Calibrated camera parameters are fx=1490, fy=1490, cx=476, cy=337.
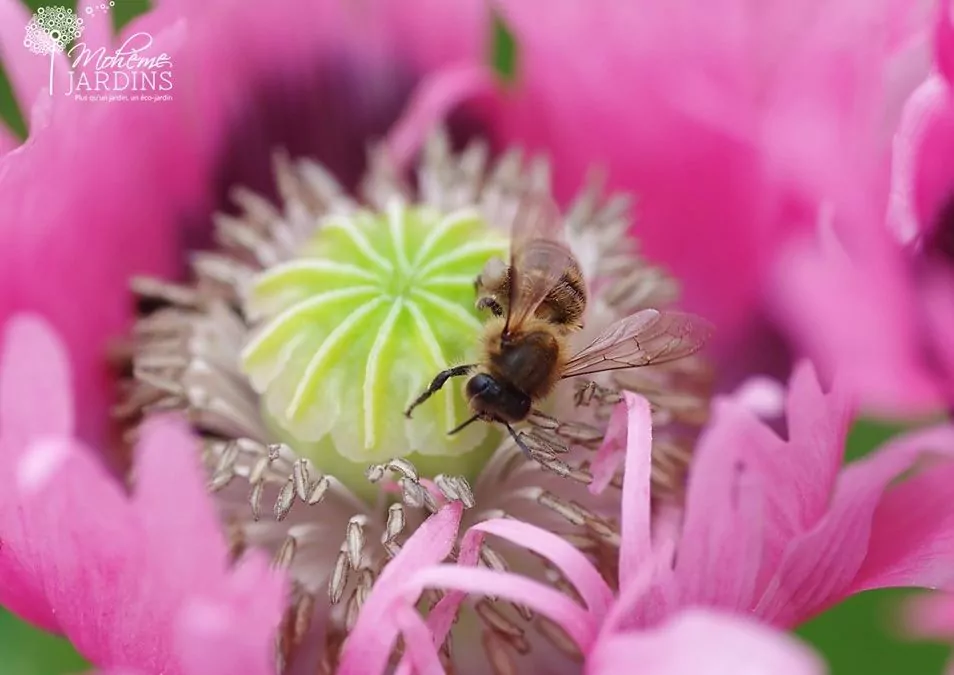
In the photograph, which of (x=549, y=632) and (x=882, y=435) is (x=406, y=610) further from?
(x=882, y=435)

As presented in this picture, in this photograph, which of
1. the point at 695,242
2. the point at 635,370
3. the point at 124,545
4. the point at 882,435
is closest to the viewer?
the point at 124,545

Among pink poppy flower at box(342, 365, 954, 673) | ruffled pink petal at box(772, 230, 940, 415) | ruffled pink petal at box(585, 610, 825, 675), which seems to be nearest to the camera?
ruffled pink petal at box(585, 610, 825, 675)

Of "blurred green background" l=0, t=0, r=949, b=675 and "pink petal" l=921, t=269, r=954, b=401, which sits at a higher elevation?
"pink petal" l=921, t=269, r=954, b=401

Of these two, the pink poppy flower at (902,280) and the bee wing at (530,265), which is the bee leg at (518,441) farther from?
the pink poppy flower at (902,280)

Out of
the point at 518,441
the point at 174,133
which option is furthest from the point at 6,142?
the point at 518,441

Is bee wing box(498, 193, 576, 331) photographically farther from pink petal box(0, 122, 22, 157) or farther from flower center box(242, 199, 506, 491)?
pink petal box(0, 122, 22, 157)

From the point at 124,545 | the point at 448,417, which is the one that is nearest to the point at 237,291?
the point at 448,417

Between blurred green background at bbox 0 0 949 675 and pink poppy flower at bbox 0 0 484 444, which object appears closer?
pink poppy flower at bbox 0 0 484 444

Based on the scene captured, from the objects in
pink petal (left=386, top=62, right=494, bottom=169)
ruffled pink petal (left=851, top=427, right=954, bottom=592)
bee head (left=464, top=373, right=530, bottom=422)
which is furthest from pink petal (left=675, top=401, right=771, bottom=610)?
pink petal (left=386, top=62, right=494, bottom=169)
